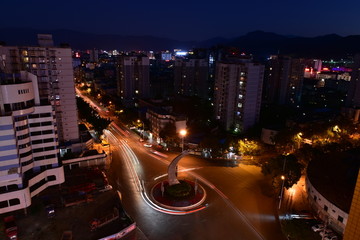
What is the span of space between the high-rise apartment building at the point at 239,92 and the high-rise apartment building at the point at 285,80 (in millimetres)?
30892

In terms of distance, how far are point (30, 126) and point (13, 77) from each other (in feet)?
18.9

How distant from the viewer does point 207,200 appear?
30.0m

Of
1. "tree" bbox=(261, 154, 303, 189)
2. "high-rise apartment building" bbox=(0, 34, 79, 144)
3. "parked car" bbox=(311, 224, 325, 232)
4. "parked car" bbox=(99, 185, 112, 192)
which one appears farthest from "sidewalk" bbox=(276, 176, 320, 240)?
"high-rise apartment building" bbox=(0, 34, 79, 144)

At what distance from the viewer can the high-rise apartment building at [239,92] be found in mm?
51312

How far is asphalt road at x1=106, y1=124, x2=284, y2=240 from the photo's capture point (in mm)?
24609

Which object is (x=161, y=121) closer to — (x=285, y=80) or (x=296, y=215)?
(x=296, y=215)

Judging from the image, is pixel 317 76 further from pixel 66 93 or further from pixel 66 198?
pixel 66 198

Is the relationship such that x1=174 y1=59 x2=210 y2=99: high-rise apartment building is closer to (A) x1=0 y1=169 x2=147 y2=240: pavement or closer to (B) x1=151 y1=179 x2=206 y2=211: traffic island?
(B) x1=151 y1=179 x2=206 y2=211: traffic island

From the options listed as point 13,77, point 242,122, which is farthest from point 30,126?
point 242,122

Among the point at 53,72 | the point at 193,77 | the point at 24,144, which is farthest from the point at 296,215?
the point at 193,77

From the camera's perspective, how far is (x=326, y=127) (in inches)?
1764

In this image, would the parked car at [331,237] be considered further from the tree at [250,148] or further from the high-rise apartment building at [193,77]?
the high-rise apartment building at [193,77]

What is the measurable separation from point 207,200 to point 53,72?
30549mm

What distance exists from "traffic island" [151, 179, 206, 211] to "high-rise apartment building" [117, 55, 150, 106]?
49653 millimetres
